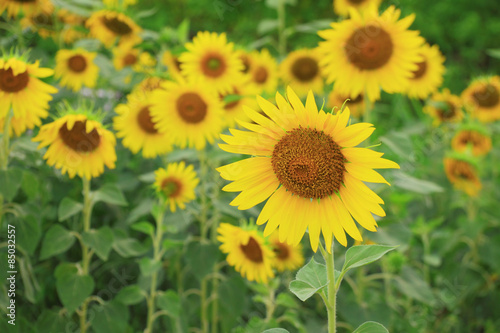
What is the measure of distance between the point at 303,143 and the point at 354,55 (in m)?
0.77

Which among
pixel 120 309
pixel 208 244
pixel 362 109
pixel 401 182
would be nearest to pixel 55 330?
pixel 120 309

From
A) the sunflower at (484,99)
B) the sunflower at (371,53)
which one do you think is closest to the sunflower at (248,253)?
the sunflower at (371,53)

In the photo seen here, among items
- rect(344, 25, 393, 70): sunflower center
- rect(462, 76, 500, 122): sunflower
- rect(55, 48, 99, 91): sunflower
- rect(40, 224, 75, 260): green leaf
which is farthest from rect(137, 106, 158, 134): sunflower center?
rect(462, 76, 500, 122): sunflower

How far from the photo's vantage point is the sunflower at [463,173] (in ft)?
7.11

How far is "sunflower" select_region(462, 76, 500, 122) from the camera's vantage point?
2.52 metres

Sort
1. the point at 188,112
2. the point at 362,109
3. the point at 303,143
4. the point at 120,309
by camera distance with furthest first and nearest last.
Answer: the point at 362,109
the point at 188,112
the point at 120,309
the point at 303,143

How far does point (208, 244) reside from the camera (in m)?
1.72

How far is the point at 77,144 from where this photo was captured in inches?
58.1

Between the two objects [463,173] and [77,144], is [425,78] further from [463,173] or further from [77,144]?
[77,144]

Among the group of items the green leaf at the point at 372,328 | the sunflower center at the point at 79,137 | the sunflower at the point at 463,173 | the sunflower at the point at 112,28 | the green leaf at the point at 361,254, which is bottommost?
the green leaf at the point at 372,328

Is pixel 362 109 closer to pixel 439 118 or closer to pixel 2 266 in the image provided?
pixel 439 118

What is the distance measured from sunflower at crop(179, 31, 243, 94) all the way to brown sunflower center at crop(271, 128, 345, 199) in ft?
3.38

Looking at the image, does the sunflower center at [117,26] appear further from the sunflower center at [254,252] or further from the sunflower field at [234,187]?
the sunflower center at [254,252]

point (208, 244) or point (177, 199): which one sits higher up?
point (177, 199)
